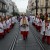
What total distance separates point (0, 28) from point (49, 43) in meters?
5.67

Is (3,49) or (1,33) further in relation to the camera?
(1,33)

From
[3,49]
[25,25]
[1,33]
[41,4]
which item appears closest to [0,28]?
[1,33]

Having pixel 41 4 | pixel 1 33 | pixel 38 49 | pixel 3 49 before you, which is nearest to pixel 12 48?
pixel 3 49

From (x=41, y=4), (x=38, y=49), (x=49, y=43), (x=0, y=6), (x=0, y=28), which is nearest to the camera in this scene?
(x=38, y=49)

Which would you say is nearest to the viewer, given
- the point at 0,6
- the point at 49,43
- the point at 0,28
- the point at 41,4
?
the point at 49,43

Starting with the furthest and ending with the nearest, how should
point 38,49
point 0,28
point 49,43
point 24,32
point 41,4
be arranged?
point 41,4 < point 0,28 < point 24,32 < point 49,43 < point 38,49

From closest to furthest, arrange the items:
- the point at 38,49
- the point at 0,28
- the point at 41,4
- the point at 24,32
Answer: the point at 38,49
the point at 24,32
the point at 0,28
the point at 41,4

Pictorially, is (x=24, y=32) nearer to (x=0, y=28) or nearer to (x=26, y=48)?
(x=0, y=28)

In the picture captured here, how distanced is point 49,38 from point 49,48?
7.50 ft

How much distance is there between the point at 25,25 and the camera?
1952 cm

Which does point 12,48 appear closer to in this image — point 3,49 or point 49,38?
point 3,49

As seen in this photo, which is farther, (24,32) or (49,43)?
(24,32)

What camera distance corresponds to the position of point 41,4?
112625 millimetres

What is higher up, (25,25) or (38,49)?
(25,25)
